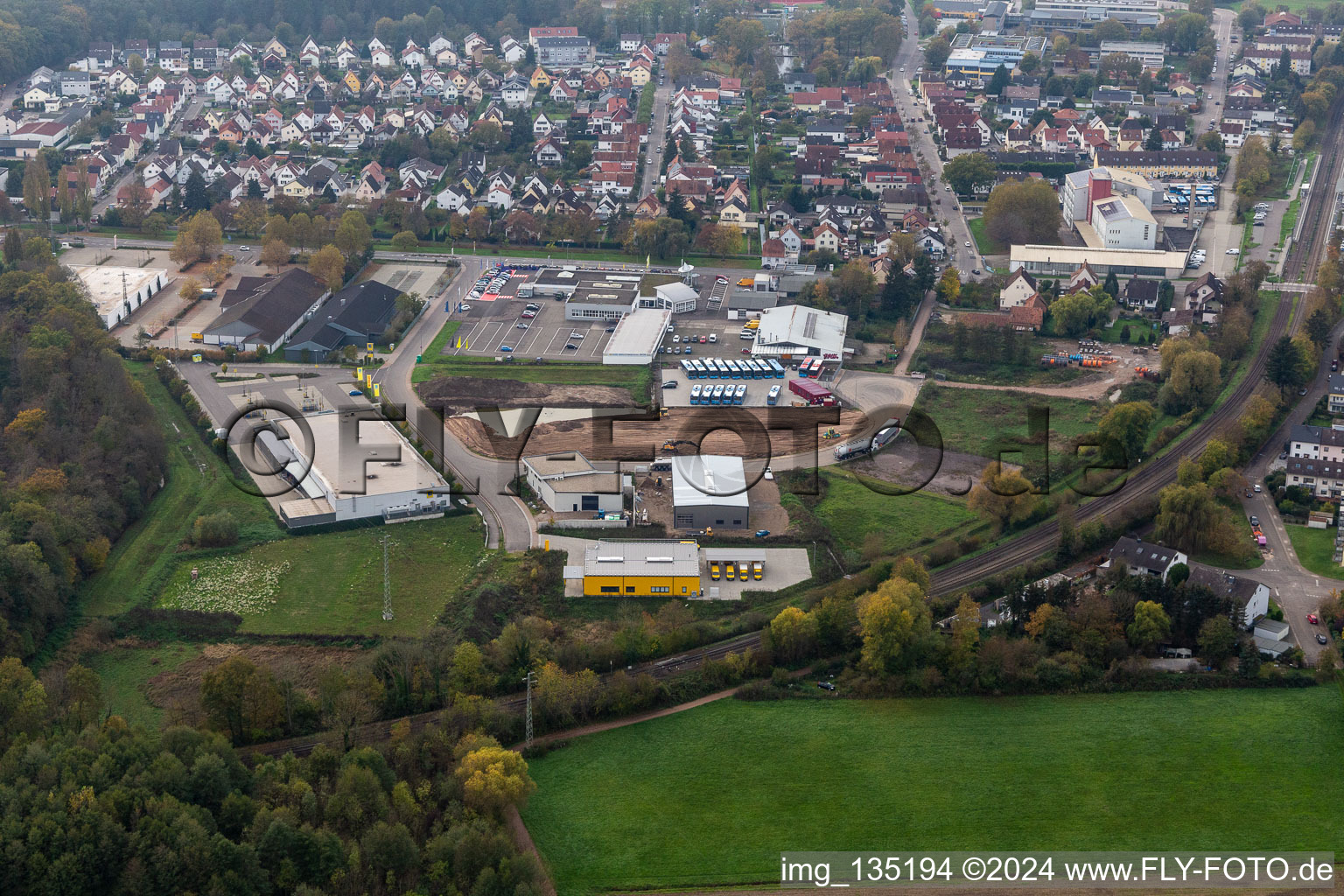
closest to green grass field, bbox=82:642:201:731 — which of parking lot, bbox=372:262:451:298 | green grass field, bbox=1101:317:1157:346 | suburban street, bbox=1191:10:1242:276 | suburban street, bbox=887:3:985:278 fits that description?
parking lot, bbox=372:262:451:298

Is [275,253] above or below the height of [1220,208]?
below

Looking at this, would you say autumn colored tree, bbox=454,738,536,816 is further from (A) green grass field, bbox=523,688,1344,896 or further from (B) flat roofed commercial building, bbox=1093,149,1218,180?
(B) flat roofed commercial building, bbox=1093,149,1218,180

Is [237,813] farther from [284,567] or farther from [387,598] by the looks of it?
[284,567]

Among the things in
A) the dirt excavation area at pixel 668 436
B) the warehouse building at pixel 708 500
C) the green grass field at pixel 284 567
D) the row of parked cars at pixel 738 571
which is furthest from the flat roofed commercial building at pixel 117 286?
the row of parked cars at pixel 738 571

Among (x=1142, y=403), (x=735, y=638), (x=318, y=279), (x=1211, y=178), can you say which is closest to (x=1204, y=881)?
(x=735, y=638)

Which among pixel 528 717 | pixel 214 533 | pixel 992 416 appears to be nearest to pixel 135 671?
pixel 214 533

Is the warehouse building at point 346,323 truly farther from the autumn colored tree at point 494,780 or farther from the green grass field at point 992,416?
the autumn colored tree at point 494,780

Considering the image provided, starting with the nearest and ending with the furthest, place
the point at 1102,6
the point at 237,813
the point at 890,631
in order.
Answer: the point at 237,813 → the point at 890,631 → the point at 1102,6
